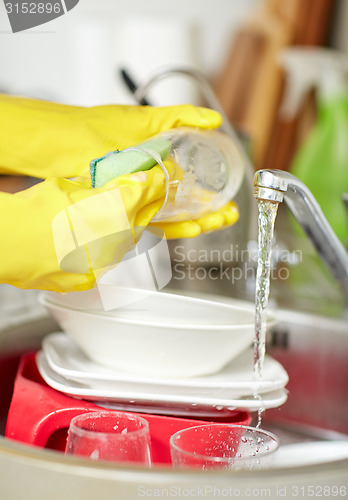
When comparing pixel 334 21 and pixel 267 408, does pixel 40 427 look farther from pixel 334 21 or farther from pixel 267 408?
pixel 334 21

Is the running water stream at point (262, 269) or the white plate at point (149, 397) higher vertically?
the running water stream at point (262, 269)

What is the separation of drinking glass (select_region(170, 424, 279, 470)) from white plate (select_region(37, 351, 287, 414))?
0.12 feet

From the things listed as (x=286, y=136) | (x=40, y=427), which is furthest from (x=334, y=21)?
(x=40, y=427)

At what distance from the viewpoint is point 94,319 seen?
1.53 ft

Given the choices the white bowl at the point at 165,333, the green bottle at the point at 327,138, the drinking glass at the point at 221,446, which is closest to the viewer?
the drinking glass at the point at 221,446

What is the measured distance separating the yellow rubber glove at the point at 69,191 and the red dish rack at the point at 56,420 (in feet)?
0.30

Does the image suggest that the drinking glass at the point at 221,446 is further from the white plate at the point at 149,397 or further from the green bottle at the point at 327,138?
the green bottle at the point at 327,138

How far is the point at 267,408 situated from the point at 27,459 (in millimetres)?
180

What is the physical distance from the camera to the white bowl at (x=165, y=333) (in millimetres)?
461

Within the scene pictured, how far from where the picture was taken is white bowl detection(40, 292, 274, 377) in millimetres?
461

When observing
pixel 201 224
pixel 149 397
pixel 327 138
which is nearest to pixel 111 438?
pixel 149 397

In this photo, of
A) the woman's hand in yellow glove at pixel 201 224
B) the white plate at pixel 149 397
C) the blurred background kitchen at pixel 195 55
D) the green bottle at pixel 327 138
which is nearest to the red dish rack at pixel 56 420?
the white plate at pixel 149 397

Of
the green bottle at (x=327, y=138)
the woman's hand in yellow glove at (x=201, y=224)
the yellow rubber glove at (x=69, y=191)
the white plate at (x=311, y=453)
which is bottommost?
the white plate at (x=311, y=453)

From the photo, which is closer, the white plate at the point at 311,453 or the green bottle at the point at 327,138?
the white plate at the point at 311,453
